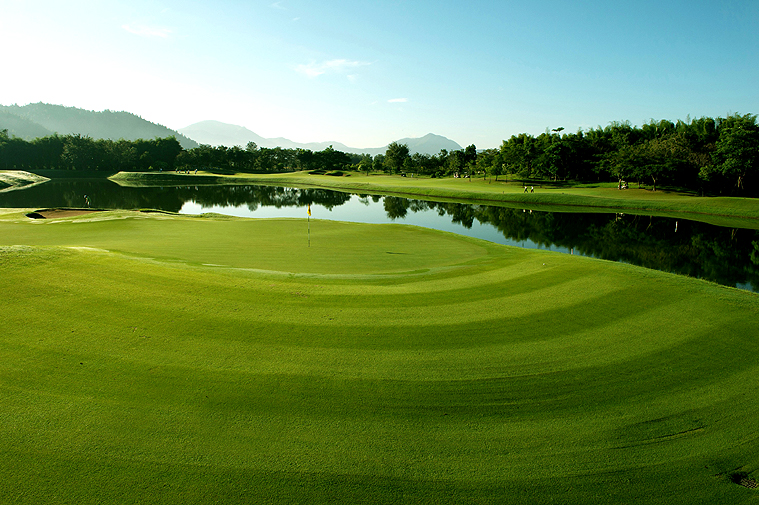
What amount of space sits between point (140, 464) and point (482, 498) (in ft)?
13.7

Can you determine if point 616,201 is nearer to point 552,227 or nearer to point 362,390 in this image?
point 552,227

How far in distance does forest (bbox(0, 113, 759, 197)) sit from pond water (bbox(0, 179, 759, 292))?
26.6m

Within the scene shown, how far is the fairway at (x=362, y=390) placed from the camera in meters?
4.62

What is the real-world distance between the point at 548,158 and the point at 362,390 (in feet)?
273

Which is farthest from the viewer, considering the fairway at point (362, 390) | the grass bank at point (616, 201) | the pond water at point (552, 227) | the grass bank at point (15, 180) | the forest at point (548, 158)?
the grass bank at point (15, 180)

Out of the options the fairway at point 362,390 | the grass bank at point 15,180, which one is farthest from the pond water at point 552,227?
the grass bank at point 15,180

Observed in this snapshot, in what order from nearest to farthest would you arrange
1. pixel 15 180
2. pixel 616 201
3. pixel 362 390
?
1. pixel 362 390
2. pixel 616 201
3. pixel 15 180

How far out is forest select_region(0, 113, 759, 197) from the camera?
193 feet

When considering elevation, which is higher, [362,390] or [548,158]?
[548,158]

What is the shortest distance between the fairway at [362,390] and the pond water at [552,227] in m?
13.4

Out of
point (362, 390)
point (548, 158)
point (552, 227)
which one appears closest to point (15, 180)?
point (552, 227)

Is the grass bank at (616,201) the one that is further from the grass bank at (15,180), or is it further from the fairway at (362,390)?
the grass bank at (15,180)

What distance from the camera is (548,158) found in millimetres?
78312

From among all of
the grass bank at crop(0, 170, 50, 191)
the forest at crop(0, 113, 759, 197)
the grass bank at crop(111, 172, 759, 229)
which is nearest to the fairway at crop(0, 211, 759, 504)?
the grass bank at crop(111, 172, 759, 229)
